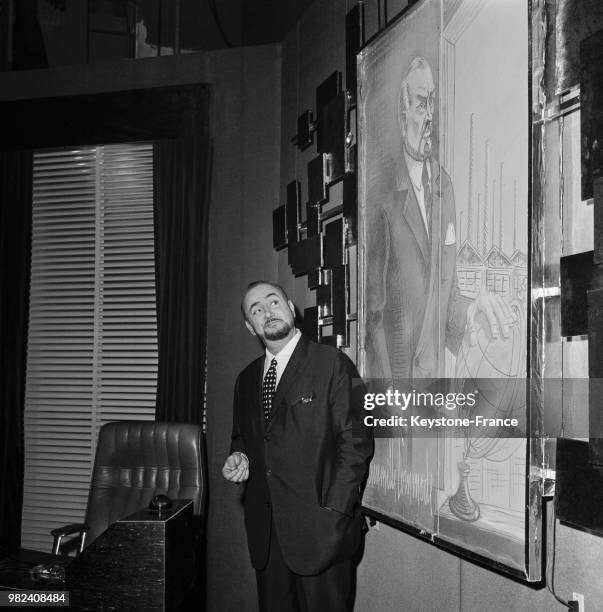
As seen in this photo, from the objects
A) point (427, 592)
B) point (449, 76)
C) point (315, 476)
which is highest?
point (449, 76)

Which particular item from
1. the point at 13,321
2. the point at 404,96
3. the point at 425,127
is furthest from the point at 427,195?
the point at 13,321

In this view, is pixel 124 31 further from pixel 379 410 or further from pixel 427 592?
pixel 427 592

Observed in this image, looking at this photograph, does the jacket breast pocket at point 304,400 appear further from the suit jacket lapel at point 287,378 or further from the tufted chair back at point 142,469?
the tufted chair back at point 142,469

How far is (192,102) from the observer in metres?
4.11

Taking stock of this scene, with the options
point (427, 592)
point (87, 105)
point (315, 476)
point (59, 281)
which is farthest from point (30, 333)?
point (427, 592)

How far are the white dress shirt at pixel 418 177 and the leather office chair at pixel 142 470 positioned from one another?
5.23 feet

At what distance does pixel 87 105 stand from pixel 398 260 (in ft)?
8.89

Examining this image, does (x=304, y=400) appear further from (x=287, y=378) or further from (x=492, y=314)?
(x=492, y=314)

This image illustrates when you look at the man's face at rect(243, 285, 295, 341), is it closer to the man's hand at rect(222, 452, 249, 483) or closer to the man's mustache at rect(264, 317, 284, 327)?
the man's mustache at rect(264, 317, 284, 327)

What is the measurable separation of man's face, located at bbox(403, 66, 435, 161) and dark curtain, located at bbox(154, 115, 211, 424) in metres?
A: 1.93

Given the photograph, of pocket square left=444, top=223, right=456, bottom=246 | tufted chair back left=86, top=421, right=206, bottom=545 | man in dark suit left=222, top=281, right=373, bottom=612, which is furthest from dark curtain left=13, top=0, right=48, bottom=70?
pocket square left=444, top=223, right=456, bottom=246

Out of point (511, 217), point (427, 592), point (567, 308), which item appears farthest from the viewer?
point (427, 592)

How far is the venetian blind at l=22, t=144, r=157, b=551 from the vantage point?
428 cm

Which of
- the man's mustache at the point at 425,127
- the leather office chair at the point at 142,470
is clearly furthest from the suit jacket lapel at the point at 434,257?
the leather office chair at the point at 142,470
